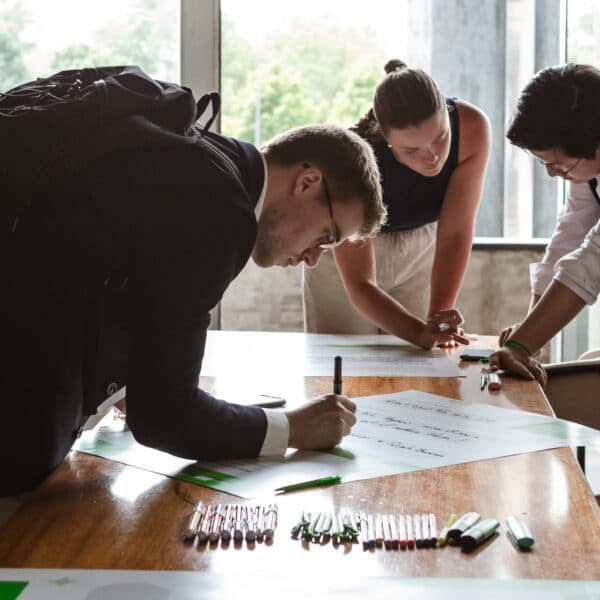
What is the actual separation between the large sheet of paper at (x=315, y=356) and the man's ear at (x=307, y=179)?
1.78ft

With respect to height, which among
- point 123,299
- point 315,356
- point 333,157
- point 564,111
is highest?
point 564,111

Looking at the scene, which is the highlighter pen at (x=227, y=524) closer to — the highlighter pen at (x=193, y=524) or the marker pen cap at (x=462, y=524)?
the highlighter pen at (x=193, y=524)

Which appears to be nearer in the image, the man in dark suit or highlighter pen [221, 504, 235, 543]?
highlighter pen [221, 504, 235, 543]

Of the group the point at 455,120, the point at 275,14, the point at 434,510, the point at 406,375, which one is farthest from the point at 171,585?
the point at 275,14

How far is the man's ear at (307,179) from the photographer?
1341mm

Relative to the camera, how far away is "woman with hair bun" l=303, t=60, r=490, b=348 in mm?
2111

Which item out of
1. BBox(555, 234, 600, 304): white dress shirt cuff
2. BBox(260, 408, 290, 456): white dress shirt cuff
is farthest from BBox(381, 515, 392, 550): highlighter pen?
BBox(555, 234, 600, 304): white dress shirt cuff

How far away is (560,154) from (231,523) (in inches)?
51.3

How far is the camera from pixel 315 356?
2016 millimetres

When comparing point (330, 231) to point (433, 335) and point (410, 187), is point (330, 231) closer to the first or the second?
point (433, 335)

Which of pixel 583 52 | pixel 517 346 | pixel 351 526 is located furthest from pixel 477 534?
pixel 583 52

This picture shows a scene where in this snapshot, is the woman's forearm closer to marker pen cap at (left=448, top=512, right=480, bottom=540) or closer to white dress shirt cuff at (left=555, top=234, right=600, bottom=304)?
white dress shirt cuff at (left=555, top=234, right=600, bottom=304)

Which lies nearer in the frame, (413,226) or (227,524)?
(227,524)

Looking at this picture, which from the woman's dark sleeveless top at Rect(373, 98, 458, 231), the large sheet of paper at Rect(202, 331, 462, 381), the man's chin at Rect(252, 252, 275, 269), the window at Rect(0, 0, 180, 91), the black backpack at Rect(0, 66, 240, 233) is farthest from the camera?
the window at Rect(0, 0, 180, 91)
